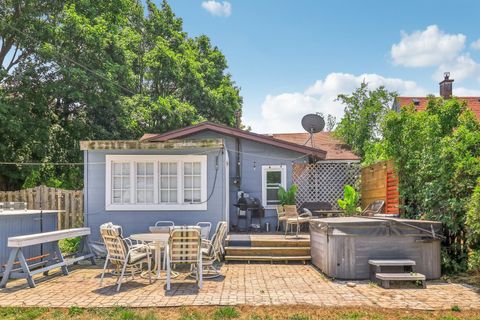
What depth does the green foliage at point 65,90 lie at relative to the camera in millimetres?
15477

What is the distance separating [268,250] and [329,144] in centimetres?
1079

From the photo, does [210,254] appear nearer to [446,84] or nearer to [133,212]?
[133,212]

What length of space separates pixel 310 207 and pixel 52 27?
1215 cm

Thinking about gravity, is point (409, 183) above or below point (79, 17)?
below

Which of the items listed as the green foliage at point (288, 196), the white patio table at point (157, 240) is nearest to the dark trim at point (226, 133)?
the green foliage at point (288, 196)

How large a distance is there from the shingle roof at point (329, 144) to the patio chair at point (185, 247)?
10249 mm

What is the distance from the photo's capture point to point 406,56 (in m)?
15.4

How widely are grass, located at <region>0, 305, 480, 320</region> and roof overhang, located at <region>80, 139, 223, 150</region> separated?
475 centimetres

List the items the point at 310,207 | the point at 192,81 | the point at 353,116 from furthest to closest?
the point at 192,81, the point at 353,116, the point at 310,207

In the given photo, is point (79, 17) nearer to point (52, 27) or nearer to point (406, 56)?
point (52, 27)

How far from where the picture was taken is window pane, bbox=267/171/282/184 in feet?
44.5

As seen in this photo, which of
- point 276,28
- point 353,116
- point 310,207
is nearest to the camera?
point 310,207

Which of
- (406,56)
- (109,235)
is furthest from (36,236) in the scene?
(406,56)

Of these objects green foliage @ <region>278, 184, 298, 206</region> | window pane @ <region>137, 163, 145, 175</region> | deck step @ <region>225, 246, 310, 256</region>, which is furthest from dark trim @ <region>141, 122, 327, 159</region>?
deck step @ <region>225, 246, 310, 256</region>
